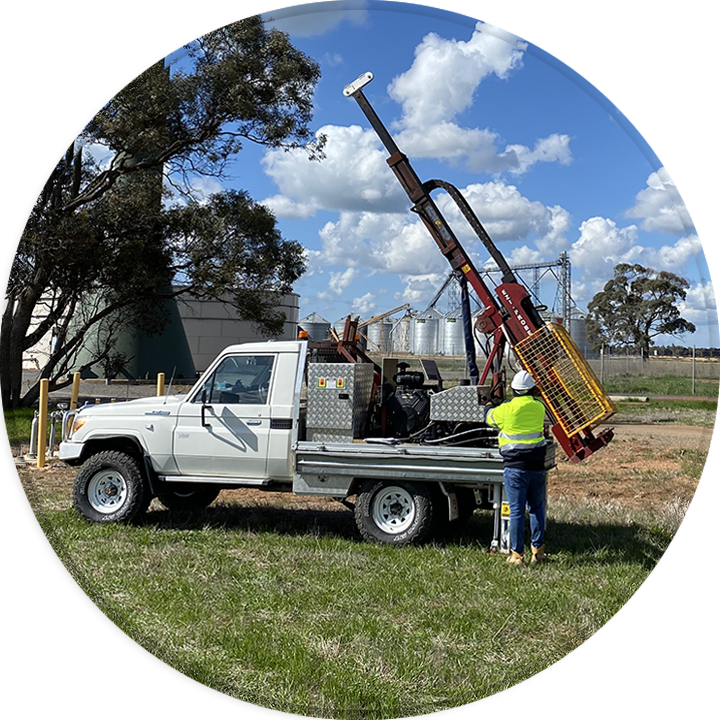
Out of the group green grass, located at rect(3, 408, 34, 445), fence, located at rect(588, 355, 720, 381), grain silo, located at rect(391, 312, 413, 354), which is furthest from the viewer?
green grass, located at rect(3, 408, 34, 445)

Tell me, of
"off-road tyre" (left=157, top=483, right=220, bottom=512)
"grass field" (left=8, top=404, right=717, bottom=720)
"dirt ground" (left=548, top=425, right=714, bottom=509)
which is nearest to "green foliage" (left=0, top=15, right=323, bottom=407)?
"grass field" (left=8, top=404, right=717, bottom=720)

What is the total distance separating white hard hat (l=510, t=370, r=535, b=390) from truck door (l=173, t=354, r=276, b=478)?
2.11 m

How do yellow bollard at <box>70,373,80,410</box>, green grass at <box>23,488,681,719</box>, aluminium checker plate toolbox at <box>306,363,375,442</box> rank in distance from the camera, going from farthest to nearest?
1. aluminium checker plate toolbox at <box>306,363,375,442</box>
2. yellow bollard at <box>70,373,80,410</box>
3. green grass at <box>23,488,681,719</box>

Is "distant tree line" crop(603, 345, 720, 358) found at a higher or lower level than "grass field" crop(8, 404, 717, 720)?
higher

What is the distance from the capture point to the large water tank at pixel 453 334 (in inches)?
233

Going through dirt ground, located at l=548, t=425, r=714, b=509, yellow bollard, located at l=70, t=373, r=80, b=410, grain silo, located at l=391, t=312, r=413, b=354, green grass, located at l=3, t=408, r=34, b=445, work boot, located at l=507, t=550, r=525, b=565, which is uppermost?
grain silo, located at l=391, t=312, r=413, b=354

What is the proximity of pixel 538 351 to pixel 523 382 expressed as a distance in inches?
12.3

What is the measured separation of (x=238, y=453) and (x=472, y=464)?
204 centimetres

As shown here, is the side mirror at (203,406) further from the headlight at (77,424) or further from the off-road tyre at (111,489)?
the headlight at (77,424)

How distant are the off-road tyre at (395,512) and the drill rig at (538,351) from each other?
1.13 m

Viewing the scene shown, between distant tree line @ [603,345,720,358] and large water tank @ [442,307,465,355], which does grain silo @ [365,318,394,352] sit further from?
distant tree line @ [603,345,720,358]

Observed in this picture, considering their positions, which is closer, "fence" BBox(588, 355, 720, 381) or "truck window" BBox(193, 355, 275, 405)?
"fence" BBox(588, 355, 720, 381)

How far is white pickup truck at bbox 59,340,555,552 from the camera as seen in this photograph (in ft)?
22.4

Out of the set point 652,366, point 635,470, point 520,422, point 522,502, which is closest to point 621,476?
point 635,470
